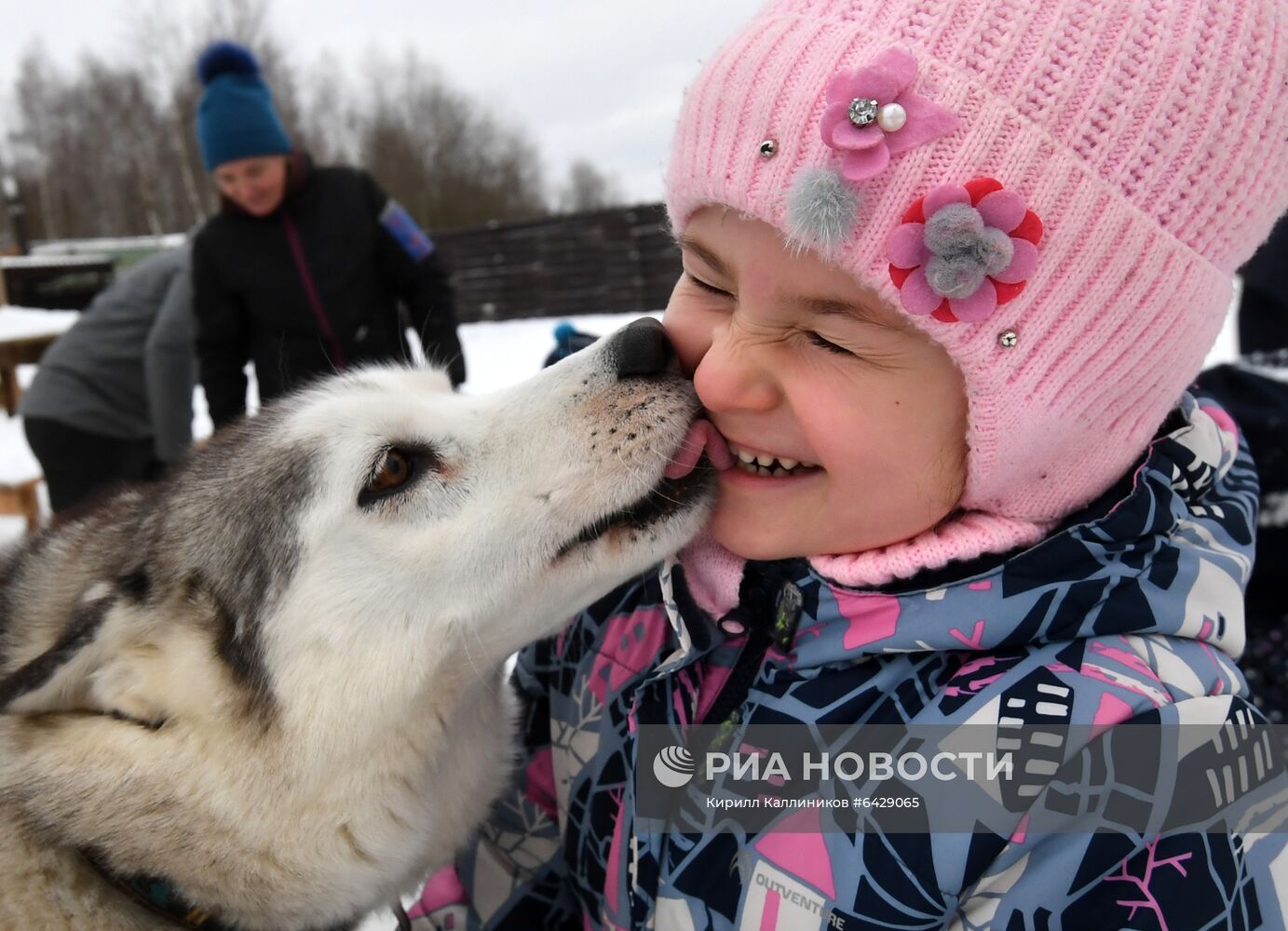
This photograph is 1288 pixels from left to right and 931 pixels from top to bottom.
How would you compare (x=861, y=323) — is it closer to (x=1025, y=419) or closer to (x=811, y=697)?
(x=1025, y=419)

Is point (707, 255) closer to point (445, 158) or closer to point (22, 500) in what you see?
point (22, 500)

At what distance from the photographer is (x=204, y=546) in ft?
5.38

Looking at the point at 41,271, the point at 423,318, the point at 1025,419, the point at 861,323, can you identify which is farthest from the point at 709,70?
the point at 41,271

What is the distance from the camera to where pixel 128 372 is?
15.8 ft

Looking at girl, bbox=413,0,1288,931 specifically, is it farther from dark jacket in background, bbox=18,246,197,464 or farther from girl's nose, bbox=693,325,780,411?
dark jacket in background, bbox=18,246,197,464

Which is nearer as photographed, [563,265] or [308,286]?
[308,286]

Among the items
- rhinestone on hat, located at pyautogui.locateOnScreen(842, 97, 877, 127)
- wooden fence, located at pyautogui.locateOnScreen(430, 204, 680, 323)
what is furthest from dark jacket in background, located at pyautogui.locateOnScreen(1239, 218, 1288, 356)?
wooden fence, located at pyautogui.locateOnScreen(430, 204, 680, 323)

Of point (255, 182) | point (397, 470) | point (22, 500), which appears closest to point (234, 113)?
point (255, 182)

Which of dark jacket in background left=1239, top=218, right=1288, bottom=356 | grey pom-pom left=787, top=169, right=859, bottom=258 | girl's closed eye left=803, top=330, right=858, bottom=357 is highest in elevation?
grey pom-pom left=787, top=169, right=859, bottom=258

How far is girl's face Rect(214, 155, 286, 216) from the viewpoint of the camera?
4020 millimetres

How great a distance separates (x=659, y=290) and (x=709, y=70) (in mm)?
13470

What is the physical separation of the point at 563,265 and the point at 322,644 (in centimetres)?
1516

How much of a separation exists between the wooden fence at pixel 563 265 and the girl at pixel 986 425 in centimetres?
1248

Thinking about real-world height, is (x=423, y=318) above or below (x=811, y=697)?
below
